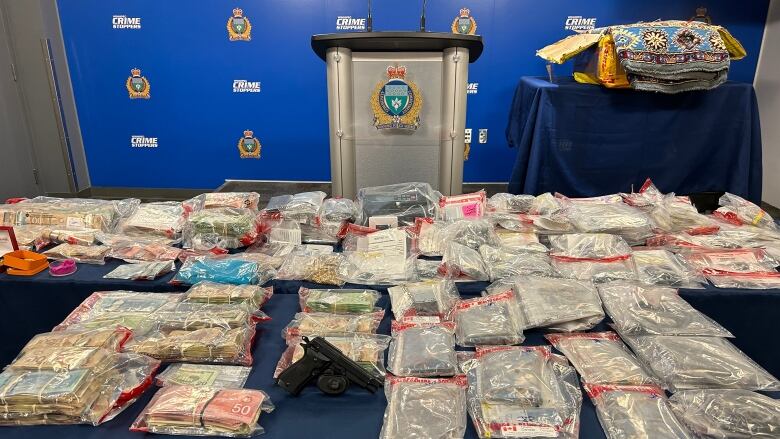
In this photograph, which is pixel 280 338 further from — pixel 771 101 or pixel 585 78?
pixel 771 101

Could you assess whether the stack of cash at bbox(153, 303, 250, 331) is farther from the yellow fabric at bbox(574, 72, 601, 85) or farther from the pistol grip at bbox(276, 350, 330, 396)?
the yellow fabric at bbox(574, 72, 601, 85)

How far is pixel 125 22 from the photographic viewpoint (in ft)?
13.5

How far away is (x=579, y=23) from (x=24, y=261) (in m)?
4.20

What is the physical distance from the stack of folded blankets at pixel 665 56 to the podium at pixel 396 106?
3.50 ft

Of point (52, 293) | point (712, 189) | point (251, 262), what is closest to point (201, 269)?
point (251, 262)

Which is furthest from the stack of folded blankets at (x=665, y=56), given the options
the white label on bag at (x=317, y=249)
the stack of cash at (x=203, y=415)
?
the stack of cash at (x=203, y=415)

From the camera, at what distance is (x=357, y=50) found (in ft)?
7.38

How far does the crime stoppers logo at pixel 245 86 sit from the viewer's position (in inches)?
168

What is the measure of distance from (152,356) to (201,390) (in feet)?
0.67

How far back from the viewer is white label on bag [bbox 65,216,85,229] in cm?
181

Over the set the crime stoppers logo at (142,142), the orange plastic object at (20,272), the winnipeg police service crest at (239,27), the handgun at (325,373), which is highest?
the winnipeg police service crest at (239,27)

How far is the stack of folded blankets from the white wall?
1.38m

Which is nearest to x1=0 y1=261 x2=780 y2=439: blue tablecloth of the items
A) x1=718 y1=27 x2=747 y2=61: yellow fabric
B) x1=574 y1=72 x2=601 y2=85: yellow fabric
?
x1=574 y1=72 x2=601 y2=85: yellow fabric

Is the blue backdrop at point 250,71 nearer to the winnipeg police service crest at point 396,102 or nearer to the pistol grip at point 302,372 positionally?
the winnipeg police service crest at point 396,102
